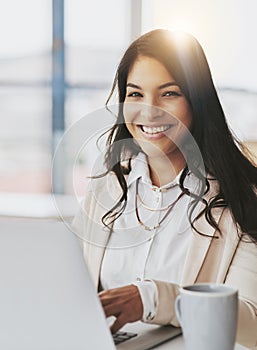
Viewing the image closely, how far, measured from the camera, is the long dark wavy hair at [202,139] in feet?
4.94

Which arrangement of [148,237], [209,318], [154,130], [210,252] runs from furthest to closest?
1. [154,130]
2. [148,237]
3. [210,252]
4. [209,318]

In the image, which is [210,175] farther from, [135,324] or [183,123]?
[135,324]

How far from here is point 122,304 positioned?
887 mm

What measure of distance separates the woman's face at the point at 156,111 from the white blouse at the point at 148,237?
61 mm

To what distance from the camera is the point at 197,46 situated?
1.67m

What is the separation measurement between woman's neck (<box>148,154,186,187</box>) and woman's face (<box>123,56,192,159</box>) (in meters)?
0.02

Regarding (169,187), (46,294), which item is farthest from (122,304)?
(169,187)

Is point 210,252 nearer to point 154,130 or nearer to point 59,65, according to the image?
Result: point 154,130

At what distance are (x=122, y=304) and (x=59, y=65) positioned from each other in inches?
143

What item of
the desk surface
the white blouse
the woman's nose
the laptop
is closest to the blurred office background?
the woman's nose

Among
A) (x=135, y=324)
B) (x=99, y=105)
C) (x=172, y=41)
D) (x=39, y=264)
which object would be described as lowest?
(x=99, y=105)

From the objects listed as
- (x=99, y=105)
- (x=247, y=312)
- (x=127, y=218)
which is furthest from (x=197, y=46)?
(x=99, y=105)

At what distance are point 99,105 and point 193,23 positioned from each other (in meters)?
0.87

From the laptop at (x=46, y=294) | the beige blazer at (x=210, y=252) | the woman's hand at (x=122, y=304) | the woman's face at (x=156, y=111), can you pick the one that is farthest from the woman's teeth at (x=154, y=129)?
the laptop at (x=46, y=294)
